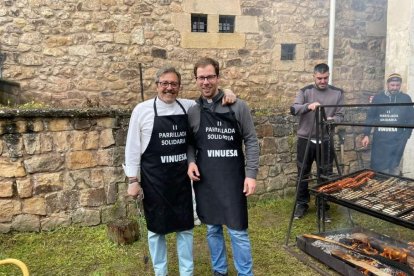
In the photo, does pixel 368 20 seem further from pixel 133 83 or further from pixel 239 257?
pixel 239 257

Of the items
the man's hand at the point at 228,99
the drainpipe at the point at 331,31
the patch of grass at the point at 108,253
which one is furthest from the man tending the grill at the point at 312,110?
the drainpipe at the point at 331,31

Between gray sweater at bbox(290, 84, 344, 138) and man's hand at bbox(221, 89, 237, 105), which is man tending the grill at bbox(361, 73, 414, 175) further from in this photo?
man's hand at bbox(221, 89, 237, 105)

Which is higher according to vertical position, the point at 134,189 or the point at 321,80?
the point at 321,80

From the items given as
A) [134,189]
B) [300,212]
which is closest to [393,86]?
[300,212]

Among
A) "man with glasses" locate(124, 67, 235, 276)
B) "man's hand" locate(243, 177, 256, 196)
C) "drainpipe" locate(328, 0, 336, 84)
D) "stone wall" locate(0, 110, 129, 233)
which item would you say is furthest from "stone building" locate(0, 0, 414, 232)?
"man's hand" locate(243, 177, 256, 196)

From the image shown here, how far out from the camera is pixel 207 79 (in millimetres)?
3027

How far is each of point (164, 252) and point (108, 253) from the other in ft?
3.35

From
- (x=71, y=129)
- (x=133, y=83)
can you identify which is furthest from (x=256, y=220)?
(x=133, y=83)

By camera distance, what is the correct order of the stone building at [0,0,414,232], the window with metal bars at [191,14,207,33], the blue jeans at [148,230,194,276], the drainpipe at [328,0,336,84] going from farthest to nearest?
1. the drainpipe at [328,0,336,84]
2. the window with metal bars at [191,14,207,33]
3. the stone building at [0,0,414,232]
4. the blue jeans at [148,230,194,276]

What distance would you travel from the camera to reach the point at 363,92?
28.9 ft

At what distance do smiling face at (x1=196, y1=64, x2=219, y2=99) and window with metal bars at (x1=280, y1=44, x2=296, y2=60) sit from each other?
5.54 metres

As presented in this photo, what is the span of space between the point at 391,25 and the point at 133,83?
515cm

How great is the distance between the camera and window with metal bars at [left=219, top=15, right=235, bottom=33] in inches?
306

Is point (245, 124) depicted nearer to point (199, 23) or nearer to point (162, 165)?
point (162, 165)
